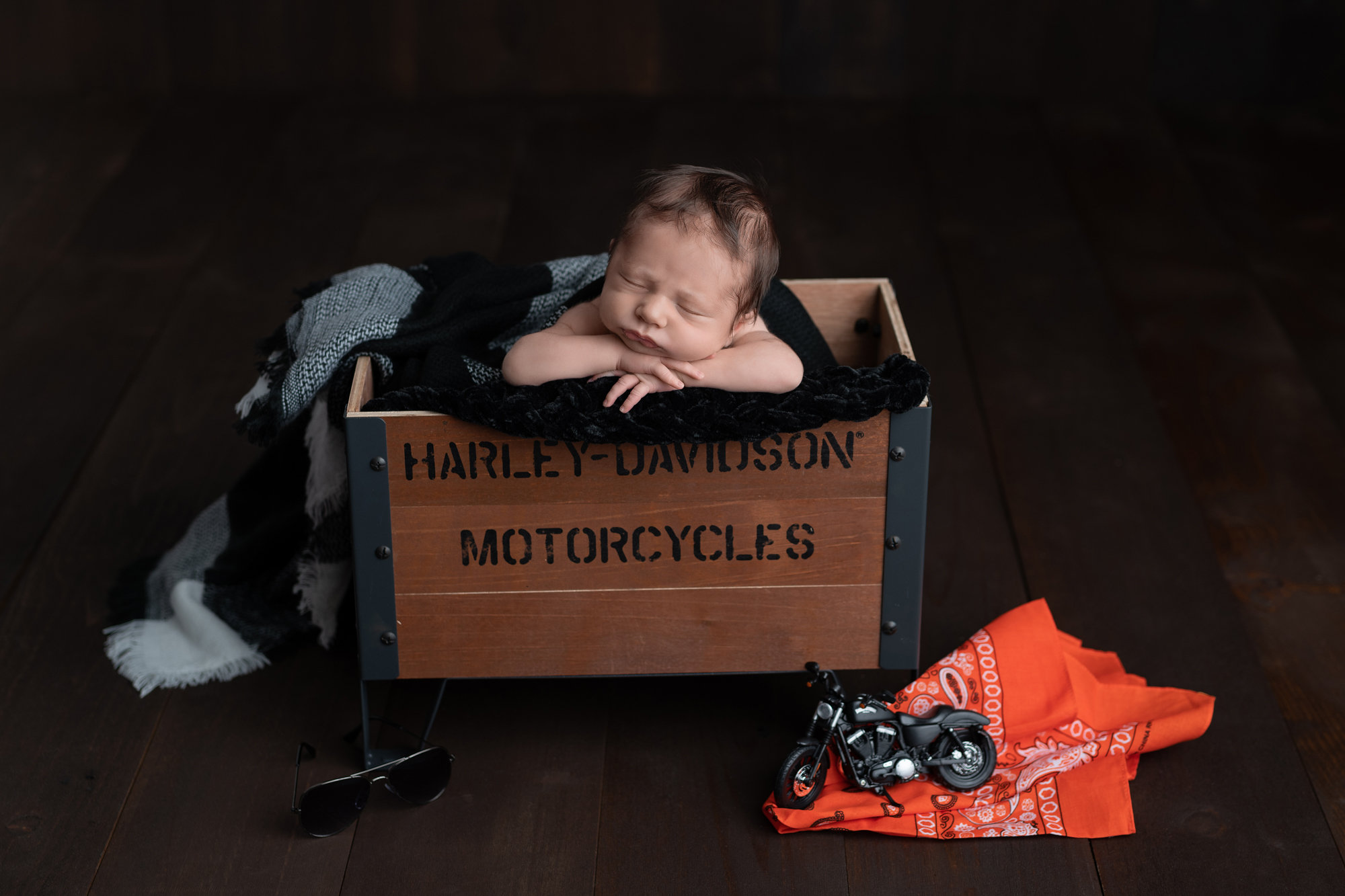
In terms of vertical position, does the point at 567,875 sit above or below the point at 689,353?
below

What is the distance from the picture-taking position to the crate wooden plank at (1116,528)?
1354 millimetres

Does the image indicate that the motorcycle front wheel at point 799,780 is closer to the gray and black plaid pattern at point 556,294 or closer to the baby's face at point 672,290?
the baby's face at point 672,290

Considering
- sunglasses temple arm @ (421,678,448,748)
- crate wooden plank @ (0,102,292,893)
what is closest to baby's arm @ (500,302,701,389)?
sunglasses temple arm @ (421,678,448,748)

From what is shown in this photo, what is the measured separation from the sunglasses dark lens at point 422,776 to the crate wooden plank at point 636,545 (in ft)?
0.60

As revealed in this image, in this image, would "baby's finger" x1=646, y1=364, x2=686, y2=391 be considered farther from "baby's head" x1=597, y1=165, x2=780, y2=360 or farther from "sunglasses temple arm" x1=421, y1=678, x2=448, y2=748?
"sunglasses temple arm" x1=421, y1=678, x2=448, y2=748

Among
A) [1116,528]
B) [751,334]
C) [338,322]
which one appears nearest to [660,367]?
[751,334]

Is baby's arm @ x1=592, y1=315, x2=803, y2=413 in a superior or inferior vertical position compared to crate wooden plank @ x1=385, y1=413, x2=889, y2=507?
superior

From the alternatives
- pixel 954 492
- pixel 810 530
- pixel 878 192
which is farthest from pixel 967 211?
pixel 810 530

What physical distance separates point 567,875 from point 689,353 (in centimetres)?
54

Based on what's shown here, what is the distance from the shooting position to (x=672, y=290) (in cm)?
125

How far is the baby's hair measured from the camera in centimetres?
123

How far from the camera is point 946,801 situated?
137 centimetres

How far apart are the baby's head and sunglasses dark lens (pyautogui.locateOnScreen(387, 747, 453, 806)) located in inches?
19.2

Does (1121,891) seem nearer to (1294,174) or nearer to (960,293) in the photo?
(960,293)
